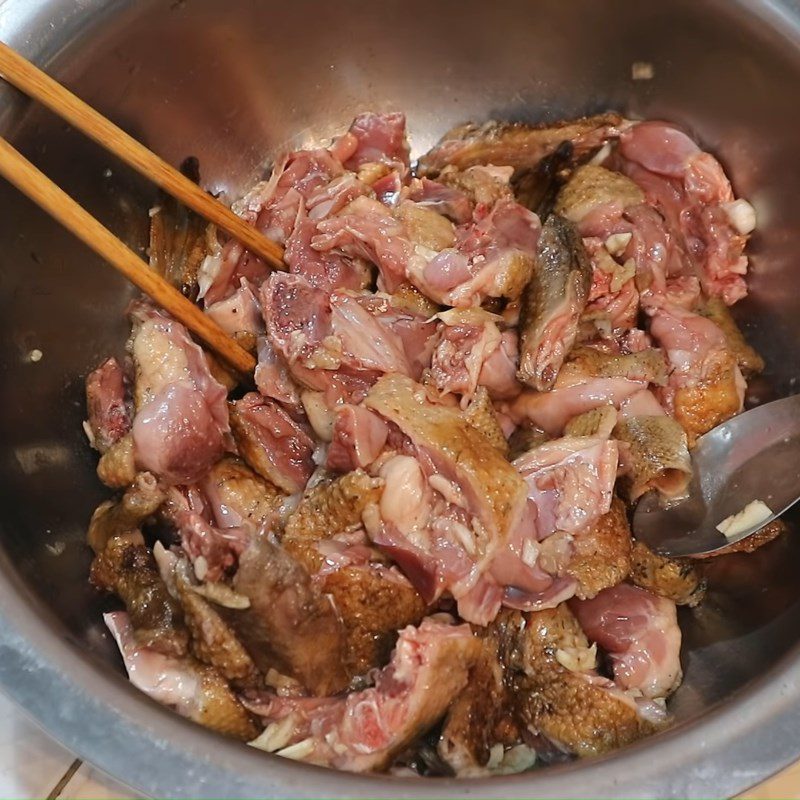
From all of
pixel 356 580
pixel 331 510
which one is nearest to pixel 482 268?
pixel 331 510

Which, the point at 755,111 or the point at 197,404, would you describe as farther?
the point at 755,111

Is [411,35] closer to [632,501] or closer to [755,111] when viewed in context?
[755,111]

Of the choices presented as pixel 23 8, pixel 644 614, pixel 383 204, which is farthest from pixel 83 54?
pixel 644 614

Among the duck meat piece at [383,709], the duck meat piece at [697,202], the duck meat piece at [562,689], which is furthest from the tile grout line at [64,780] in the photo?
the duck meat piece at [697,202]

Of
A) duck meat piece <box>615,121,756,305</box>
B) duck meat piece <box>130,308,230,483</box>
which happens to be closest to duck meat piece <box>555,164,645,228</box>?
duck meat piece <box>615,121,756,305</box>

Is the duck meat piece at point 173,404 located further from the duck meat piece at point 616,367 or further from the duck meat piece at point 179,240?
the duck meat piece at point 616,367

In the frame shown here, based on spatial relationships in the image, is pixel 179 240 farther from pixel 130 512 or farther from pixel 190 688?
pixel 190 688
